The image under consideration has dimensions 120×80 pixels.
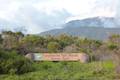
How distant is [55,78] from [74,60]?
12473mm

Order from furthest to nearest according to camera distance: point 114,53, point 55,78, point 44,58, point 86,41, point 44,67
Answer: point 86,41 → point 44,58 → point 44,67 → point 114,53 → point 55,78

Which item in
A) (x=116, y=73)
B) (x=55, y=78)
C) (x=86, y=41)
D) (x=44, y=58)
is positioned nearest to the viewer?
(x=55, y=78)

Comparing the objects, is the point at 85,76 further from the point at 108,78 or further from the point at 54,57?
the point at 54,57

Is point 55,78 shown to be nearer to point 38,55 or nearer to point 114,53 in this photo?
point 114,53

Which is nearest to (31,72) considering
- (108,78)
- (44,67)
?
(44,67)

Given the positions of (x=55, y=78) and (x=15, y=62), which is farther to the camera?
(x=15, y=62)

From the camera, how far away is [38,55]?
34.8 meters

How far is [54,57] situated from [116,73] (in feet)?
37.6

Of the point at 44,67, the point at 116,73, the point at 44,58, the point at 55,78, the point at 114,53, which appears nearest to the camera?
the point at 55,78

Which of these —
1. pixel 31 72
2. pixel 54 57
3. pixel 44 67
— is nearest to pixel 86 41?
pixel 54 57

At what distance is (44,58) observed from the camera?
34.8m

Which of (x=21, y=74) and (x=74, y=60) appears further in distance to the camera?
(x=74, y=60)

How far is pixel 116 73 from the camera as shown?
82.4ft

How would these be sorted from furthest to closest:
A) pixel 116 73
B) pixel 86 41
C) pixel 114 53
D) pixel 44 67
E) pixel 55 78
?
pixel 86 41 < pixel 44 67 < pixel 114 53 < pixel 116 73 < pixel 55 78
